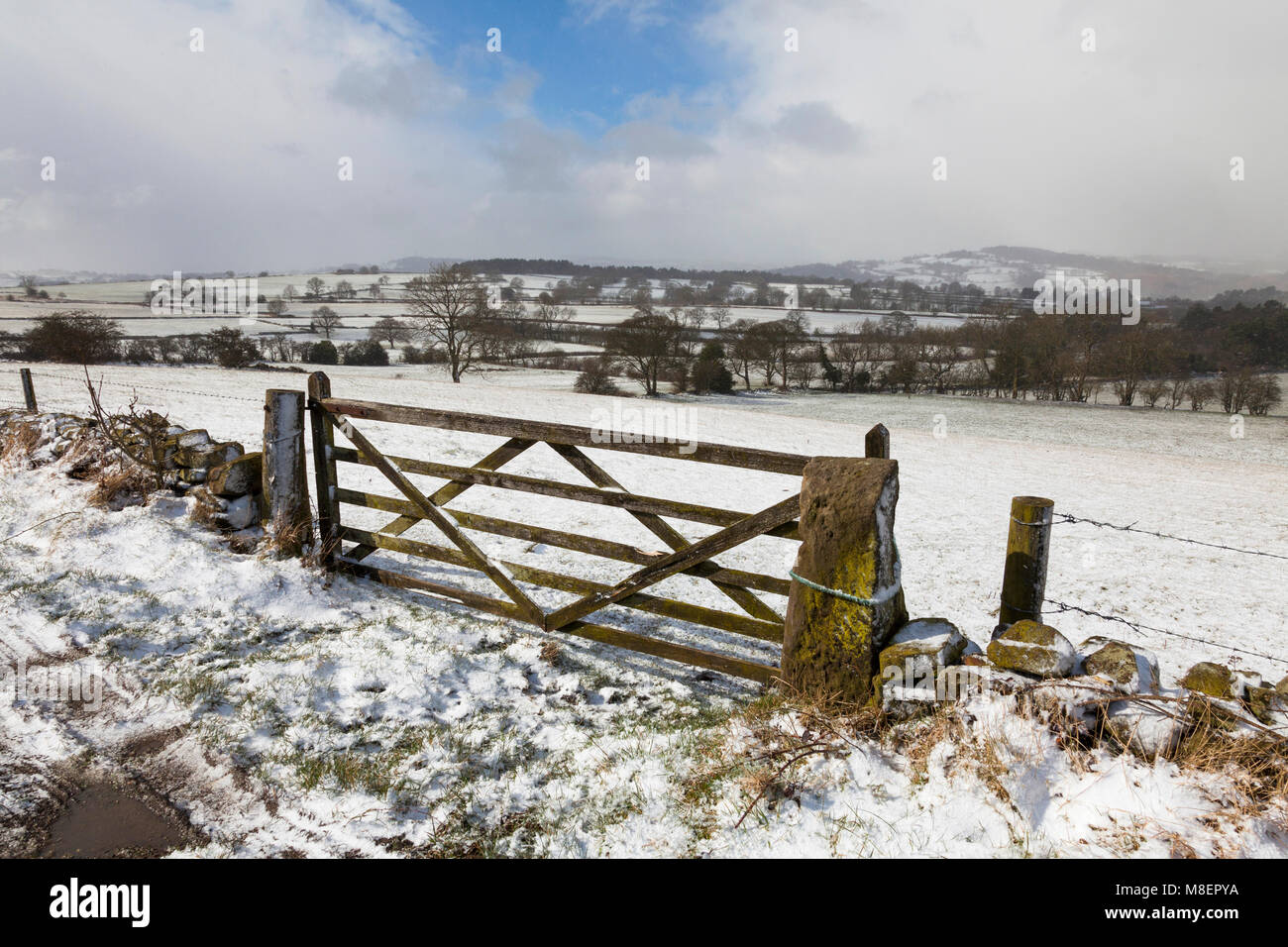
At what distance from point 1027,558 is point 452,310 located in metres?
46.4

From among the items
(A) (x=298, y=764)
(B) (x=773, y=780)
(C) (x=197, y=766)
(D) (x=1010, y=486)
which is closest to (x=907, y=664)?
(B) (x=773, y=780)

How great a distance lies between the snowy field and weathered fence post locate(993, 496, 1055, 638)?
1.09m

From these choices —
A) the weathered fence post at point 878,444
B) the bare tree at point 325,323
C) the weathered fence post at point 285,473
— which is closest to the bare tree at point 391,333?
the bare tree at point 325,323

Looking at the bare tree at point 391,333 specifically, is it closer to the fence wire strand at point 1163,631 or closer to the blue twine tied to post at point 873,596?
the fence wire strand at point 1163,631

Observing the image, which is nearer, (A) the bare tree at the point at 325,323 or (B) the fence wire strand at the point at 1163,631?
(B) the fence wire strand at the point at 1163,631

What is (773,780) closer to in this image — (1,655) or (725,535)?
(725,535)

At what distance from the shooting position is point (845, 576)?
11.5ft

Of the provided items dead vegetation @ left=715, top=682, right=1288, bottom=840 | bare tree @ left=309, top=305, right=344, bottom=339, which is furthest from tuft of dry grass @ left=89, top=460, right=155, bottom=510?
bare tree @ left=309, top=305, right=344, bottom=339

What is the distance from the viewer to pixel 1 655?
422cm

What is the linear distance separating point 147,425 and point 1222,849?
9349mm

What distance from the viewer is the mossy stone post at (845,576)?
3467 millimetres

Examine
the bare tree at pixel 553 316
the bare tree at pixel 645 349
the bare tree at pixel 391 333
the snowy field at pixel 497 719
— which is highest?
the bare tree at pixel 553 316

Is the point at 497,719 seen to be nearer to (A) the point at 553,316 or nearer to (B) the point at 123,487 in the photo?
(B) the point at 123,487

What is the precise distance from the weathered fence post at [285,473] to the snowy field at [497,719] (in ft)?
1.47
